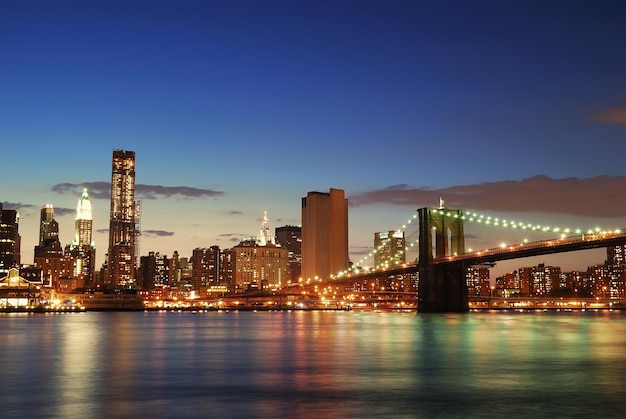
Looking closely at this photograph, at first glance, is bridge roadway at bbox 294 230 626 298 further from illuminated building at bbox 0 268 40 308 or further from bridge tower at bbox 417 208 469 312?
illuminated building at bbox 0 268 40 308

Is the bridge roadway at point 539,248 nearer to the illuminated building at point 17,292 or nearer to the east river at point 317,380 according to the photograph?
the east river at point 317,380

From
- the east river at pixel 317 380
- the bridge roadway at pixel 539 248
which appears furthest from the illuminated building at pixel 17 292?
the east river at pixel 317 380

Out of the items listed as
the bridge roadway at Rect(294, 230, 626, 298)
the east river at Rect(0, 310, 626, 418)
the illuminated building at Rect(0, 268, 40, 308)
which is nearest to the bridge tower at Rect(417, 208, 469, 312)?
the bridge roadway at Rect(294, 230, 626, 298)

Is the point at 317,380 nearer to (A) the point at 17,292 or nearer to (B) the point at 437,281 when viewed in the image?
(B) the point at 437,281

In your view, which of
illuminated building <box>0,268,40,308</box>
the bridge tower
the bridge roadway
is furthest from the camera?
illuminated building <box>0,268,40,308</box>

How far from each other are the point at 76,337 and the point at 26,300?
108 metres

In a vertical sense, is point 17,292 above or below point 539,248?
below

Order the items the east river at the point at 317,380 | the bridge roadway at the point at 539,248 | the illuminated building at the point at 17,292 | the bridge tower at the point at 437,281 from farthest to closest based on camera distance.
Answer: the illuminated building at the point at 17,292, the bridge tower at the point at 437,281, the bridge roadway at the point at 539,248, the east river at the point at 317,380

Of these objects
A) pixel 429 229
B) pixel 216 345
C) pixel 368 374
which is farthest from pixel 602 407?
pixel 429 229

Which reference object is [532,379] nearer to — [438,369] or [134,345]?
[438,369]

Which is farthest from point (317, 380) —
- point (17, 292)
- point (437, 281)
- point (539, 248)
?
point (17, 292)

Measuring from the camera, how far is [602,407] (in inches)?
804

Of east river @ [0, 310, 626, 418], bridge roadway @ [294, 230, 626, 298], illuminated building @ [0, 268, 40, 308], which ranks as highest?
bridge roadway @ [294, 230, 626, 298]

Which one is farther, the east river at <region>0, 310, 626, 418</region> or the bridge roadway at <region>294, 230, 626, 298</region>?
the bridge roadway at <region>294, 230, 626, 298</region>
